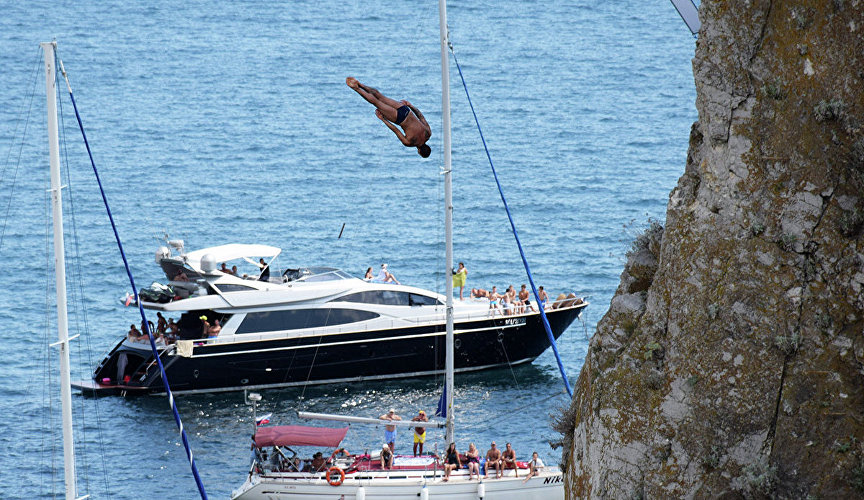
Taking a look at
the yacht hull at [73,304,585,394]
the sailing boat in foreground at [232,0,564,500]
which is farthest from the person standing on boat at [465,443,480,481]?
the yacht hull at [73,304,585,394]

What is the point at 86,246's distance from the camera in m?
61.1

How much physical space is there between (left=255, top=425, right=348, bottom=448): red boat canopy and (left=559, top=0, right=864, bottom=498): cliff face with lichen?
17889 millimetres

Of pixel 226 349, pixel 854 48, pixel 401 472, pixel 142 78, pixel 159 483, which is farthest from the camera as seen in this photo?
pixel 142 78

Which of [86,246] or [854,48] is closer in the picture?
[854,48]

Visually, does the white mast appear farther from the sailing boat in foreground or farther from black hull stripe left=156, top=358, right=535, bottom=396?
black hull stripe left=156, top=358, right=535, bottom=396

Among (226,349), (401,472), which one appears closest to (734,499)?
(401,472)

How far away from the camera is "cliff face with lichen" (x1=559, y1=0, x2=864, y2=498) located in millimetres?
13773

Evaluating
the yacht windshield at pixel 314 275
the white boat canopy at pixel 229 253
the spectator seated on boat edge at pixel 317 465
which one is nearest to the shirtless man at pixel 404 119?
the spectator seated on boat edge at pixel 317 465

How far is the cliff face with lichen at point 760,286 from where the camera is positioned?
13.8m

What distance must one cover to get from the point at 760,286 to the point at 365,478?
1968cm

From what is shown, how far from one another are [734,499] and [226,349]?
30.3 m

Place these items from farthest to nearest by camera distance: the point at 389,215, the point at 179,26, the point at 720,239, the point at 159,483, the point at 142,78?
1. the point at 179,26
2. the point at 142,78
3. the point at 389,215
4. the point at 159,483
5. the point at 720,239

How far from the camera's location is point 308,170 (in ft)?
245

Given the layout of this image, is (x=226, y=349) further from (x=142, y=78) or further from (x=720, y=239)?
(x=142, y=78)
